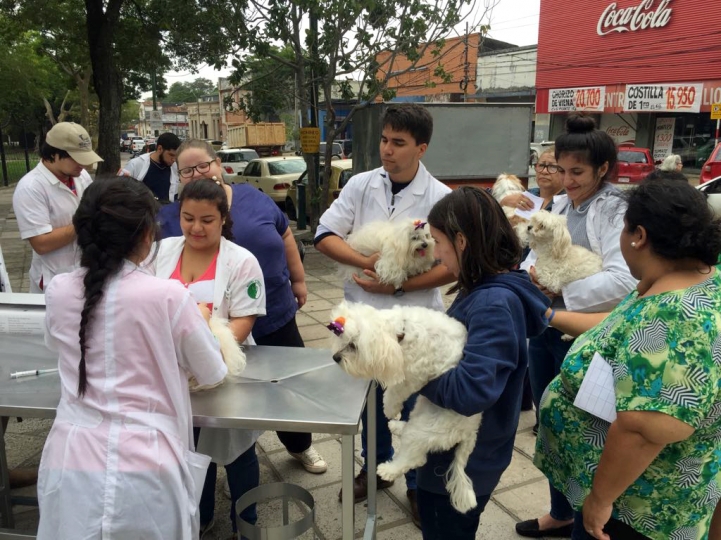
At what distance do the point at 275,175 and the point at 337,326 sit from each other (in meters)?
12.7

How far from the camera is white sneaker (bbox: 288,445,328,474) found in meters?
3.38

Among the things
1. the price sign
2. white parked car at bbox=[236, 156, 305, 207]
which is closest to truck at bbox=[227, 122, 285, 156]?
white parked car at bbox=[236, 156, 305, 207]

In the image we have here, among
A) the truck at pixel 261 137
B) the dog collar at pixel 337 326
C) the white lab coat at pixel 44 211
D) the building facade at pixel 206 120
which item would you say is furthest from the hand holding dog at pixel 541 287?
the building facade at pixel 206 120

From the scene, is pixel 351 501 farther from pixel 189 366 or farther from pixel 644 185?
pixel 644 185

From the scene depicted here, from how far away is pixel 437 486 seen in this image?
1881mm

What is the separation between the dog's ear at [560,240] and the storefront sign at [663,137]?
24.8 m

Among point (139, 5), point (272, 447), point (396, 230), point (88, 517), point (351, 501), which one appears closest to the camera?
point (88, 517)

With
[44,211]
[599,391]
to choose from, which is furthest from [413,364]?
[44,211]

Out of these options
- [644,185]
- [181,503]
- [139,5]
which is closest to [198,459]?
[181,503]

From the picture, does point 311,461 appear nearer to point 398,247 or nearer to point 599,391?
point 398,247

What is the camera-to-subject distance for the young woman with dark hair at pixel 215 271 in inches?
96.4

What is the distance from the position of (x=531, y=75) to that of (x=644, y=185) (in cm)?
3380

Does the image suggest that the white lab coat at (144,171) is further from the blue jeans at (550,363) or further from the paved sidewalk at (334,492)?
the blue jeans at (550,363)

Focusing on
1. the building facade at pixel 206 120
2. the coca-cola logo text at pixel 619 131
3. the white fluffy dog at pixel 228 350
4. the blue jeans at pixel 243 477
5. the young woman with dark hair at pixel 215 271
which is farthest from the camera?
the building facade at pixel 206 120
